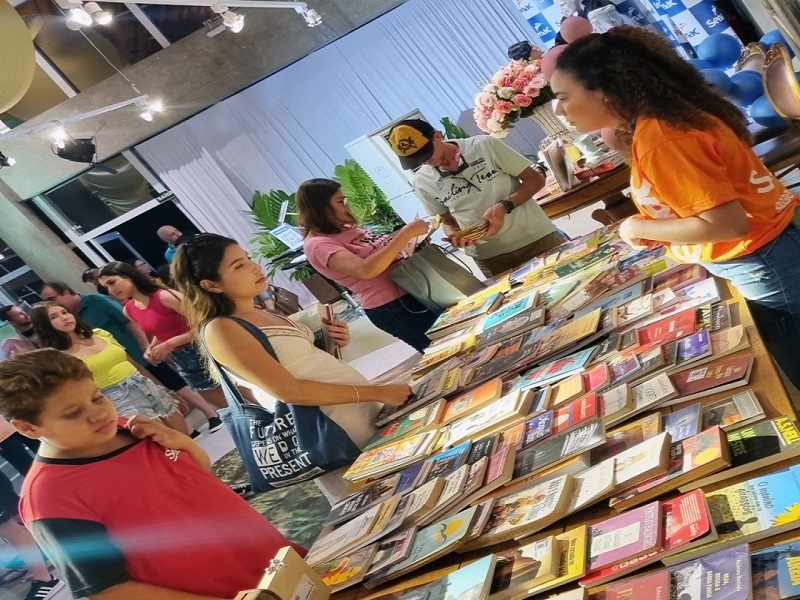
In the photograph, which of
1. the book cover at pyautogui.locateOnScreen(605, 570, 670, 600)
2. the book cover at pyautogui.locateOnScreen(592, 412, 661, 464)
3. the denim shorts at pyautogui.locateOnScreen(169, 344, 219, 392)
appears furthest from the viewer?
the denim shorts at pyautogui.locateOnScreen(169, 344, 219, 392)

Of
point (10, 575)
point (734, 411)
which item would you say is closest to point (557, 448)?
point (734, 411)

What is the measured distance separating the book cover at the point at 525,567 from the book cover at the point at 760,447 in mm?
239

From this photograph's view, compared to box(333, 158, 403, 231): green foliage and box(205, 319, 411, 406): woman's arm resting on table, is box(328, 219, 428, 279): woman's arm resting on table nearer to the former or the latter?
box(205, 319, 411, 406): woman's arm resting on table

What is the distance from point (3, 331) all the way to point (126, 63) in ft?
13.3

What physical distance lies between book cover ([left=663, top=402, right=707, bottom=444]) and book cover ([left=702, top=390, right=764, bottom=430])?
0.02 meters

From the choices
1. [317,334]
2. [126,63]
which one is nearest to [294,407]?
[317,334]

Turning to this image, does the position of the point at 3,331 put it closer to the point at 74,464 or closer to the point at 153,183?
the point at 153,183

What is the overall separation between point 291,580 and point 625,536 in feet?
1.94

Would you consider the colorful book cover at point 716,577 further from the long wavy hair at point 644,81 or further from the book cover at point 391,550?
the long wavy hair at point 644,81

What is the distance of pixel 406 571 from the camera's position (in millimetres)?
1292

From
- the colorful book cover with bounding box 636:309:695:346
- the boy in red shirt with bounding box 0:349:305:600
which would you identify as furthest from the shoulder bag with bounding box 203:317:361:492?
the colorful book cover with bounding box 636:309:695:346

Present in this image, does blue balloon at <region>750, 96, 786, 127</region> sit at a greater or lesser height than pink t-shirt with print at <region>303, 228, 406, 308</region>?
lesser

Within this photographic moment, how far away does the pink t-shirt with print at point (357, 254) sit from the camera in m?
2.75

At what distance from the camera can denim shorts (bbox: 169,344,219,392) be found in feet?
16.0
